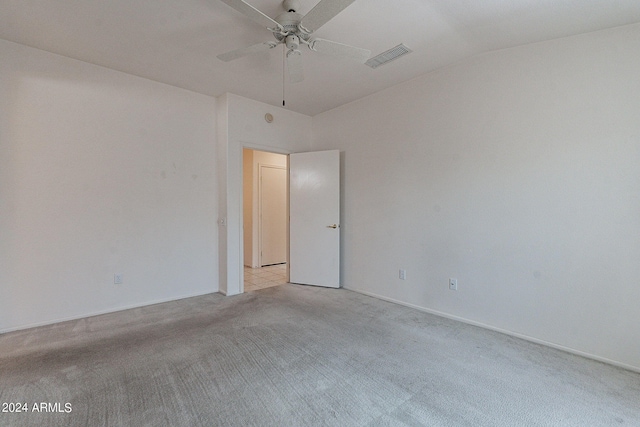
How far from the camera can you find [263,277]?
190 inches

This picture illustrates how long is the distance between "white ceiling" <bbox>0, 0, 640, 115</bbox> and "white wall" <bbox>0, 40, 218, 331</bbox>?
1.14 ft

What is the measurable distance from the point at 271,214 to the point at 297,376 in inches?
164

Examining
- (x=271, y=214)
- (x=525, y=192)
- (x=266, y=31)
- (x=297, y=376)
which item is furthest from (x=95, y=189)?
(x=525, y=192)

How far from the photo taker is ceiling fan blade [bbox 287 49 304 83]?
220 cm

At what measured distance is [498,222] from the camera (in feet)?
8.68

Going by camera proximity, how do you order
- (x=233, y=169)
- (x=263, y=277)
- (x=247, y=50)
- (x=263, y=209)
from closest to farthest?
(x=247, y=50) → (x=233, y=169) → (x=263, y=277) → (x=263, y=209)

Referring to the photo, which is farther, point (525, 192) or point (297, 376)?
point (525, 192)

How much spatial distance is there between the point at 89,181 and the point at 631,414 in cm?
476

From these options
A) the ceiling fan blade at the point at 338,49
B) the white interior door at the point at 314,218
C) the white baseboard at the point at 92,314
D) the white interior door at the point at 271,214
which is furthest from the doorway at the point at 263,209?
the ceiling fan blade at the point at 338,49

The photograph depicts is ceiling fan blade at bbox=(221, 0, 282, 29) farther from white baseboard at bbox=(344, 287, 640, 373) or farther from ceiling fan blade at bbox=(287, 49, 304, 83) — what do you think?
white baseboard at bbox=(344, 287, 640, 373)

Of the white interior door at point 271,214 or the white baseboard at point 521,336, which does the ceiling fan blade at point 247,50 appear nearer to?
the white baseboard at point 521,336

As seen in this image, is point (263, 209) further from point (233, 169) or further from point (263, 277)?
point (233, 169)

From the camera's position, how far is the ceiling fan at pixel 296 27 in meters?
1.68

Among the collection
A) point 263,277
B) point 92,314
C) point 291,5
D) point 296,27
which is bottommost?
point 263,277
